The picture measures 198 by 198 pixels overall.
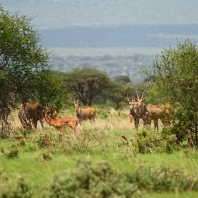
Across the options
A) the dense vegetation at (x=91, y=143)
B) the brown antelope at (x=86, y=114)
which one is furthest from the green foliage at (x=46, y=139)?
the brown antelope at (x=86, y=114)

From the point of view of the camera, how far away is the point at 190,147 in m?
16.8

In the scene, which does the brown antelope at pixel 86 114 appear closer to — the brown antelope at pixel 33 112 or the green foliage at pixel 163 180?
the brown antelope at pixel 33 112

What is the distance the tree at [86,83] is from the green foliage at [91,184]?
52433 mm

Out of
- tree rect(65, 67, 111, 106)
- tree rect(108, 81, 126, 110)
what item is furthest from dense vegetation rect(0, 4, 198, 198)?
tree rect(108, 81, 126, 110)

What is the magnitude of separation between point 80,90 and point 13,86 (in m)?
40.0

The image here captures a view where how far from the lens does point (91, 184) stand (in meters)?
9.73

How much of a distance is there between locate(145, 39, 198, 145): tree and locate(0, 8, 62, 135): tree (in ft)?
23.3

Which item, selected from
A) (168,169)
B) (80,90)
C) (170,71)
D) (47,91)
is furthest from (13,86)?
(80,90)

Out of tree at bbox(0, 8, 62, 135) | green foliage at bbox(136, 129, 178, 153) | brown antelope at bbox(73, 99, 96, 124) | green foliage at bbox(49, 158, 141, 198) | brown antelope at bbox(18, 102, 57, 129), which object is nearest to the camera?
green foliage at bbox(49, 158, 141, 198)

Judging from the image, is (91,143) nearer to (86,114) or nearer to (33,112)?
(33,112)

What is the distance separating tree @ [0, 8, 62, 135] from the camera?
78.8ft

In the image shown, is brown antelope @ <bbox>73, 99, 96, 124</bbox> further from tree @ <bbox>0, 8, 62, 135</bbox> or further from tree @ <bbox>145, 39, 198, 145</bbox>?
tree @ <bbox>145, 39, 198, 145</bbox>

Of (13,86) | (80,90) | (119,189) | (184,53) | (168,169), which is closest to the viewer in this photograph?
(119,189)

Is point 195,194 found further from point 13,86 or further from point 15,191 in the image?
point 13,86
